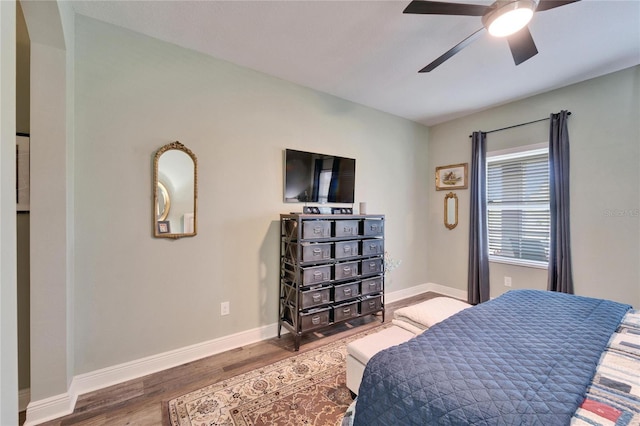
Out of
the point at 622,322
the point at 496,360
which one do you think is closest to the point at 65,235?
the point at 496,360

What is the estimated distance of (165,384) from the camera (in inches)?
77.4

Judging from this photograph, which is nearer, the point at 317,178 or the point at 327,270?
the point at 327,270

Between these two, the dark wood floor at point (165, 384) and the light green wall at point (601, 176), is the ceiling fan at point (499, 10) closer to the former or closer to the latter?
the light green wall at point (601, 176)

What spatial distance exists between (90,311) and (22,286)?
410 millimetres

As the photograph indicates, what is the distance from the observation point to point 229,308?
98.0 inches

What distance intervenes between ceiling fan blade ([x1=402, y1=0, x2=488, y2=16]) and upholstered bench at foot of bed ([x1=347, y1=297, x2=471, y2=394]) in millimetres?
1914

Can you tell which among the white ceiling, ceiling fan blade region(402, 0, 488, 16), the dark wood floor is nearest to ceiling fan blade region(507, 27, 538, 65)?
the white ceiling

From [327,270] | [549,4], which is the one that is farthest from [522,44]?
[327,270]

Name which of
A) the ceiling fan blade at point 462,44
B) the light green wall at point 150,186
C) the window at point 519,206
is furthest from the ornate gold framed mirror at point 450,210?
the ceiling fan blade at point 462,44

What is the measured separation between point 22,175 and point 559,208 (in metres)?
4.67

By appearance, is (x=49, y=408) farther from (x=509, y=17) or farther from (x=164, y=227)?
(x=509, y=17)

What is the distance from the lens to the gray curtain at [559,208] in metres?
2.87

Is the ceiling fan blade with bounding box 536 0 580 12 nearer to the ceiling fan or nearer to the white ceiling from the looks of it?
the ceiling fan

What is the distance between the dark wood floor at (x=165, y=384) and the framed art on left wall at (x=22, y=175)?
4.41 feet
